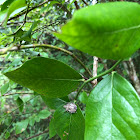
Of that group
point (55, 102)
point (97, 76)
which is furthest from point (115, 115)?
point (55, 102)

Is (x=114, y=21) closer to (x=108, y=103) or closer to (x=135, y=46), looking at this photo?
(x=135, y=46)

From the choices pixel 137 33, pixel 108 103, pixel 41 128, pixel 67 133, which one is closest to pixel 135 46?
pixel 137 33

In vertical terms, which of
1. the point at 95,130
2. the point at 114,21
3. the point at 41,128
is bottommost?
Result: the point at 95,130

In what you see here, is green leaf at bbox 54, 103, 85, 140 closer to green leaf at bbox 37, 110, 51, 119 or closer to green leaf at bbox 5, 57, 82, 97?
green leaf at bbox 5, 57, 82, 97

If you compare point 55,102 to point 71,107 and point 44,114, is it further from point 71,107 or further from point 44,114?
point 44,114

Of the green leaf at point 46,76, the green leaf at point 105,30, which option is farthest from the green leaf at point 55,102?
the green leaf at point 105,30

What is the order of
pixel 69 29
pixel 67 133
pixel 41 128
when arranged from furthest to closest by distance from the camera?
1. pixel 41 128
2. pixel 67 133
3. pixel 69 29

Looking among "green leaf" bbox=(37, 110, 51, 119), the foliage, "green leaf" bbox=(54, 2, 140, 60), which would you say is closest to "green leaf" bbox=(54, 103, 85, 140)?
the foliage

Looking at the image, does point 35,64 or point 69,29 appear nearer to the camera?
point 69,29
